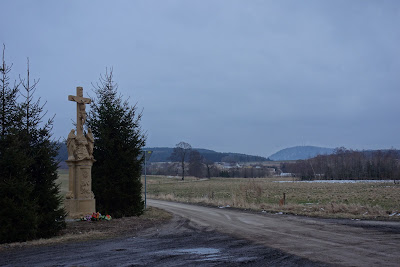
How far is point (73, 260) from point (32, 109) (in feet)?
21.0

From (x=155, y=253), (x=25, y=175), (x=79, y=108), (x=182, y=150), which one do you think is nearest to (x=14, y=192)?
(x=25, y=175)

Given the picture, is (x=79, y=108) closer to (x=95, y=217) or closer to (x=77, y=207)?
(x=77, y=207)

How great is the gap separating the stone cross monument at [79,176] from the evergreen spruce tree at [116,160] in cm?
129

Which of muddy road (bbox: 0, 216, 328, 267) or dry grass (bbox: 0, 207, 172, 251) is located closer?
muddy road (bbox: 0, 216, 328, 267)

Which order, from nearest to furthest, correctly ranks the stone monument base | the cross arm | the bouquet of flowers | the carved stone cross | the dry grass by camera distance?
the dry grass → the bouquet of flowers → the stone monument base → the cross arm → the carved stone cross

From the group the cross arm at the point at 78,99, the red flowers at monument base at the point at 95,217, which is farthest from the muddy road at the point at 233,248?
the cross arm at the point at 78,99

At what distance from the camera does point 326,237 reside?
12.1 metres

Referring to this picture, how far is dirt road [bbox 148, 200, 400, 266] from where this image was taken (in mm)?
8945

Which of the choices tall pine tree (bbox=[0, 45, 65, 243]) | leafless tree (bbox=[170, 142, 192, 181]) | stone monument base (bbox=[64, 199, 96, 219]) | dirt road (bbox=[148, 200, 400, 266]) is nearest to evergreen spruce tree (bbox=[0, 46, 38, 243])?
tall pine tree (bbox=[0, 45, 65, 243])

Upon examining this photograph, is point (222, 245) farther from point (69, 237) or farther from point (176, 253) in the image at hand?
point (69, 237)

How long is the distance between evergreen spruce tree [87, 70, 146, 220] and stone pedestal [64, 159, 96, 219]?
4.33ft

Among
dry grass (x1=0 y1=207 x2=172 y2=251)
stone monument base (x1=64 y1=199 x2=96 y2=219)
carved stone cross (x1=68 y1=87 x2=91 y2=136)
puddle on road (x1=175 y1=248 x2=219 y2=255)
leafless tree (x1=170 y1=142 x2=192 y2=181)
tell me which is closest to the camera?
puddle on road (x1=175 y1=248 x2=219 y2=255)

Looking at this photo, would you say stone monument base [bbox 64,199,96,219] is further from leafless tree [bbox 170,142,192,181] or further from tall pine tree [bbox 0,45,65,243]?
leafless tree [bbox 170,142,192,181]

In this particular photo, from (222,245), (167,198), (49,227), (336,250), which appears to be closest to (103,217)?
(49,227)
